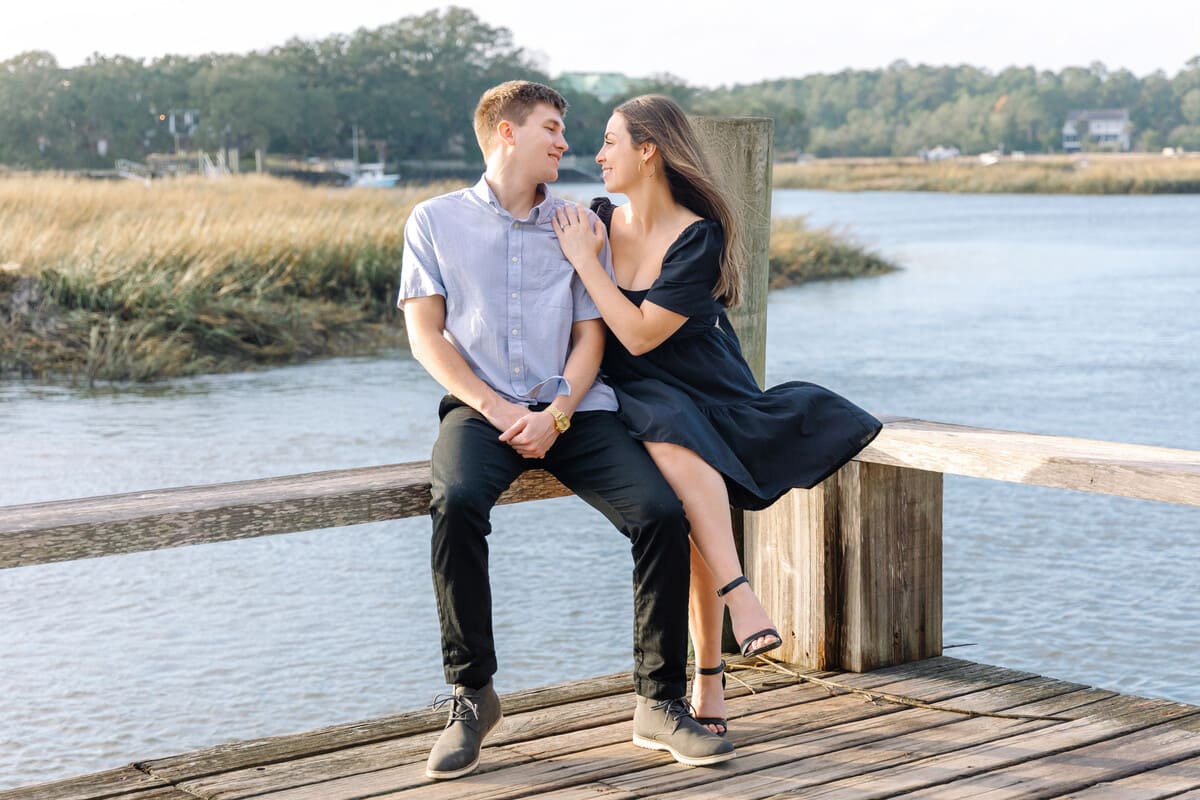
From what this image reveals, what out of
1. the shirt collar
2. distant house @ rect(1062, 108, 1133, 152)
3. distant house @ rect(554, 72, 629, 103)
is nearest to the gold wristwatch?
the shirt collar

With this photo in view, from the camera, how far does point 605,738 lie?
8.89 feet

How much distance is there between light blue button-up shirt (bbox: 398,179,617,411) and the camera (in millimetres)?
2775

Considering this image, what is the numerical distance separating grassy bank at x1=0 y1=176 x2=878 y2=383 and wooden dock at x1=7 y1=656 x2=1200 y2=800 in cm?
811

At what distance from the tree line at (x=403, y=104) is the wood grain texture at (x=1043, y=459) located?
175 inches

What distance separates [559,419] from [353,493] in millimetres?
374

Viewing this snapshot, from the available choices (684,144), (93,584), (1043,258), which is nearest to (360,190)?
(1043,258)

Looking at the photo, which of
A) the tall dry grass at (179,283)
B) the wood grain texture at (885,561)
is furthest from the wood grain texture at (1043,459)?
the tall dry grass at (179,283)

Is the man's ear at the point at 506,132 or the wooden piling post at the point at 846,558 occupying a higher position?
the man's ear at the point at 506,132

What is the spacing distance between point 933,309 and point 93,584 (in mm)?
11678

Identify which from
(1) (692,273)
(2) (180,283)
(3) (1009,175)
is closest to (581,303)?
(1) (692,273)

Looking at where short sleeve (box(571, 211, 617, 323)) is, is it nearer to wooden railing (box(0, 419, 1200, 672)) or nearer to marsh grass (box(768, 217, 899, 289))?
wooden railing (box(0, 419, 1200, 672))

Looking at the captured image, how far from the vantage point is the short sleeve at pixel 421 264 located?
2777 millimetres

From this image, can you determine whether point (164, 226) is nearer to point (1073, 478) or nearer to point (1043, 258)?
point (1073, 478)

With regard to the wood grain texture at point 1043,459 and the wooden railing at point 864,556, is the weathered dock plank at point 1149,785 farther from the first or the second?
the wooden railing at point 864,556
